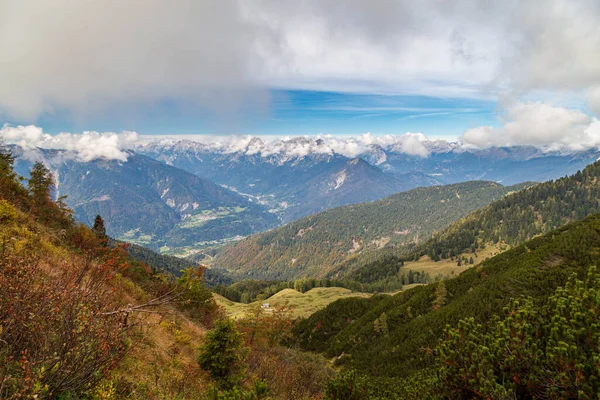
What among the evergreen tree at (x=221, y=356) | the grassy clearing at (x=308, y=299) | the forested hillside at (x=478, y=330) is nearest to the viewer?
the forested hillside at (x=478, y=330)

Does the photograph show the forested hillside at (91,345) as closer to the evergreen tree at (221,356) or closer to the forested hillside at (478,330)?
the evergreen tree at (221,356)

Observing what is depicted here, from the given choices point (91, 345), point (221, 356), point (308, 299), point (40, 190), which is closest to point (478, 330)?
point (91, 345)

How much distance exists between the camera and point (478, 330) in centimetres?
986

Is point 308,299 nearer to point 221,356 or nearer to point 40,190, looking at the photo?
point 40,190

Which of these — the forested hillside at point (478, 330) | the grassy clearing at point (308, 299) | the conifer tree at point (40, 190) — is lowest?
the grassy clearing at point (308, 299)

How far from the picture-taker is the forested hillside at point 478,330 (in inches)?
285

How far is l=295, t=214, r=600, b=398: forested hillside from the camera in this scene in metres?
7.25

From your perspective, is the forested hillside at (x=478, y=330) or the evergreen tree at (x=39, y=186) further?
the evergreen tree at (x=39, y=186)

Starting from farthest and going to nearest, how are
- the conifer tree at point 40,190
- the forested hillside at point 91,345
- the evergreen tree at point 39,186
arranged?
the evergreen tree at point 39,186 → the conifer tree at point 40,190 → the forested hillside at point 91,345

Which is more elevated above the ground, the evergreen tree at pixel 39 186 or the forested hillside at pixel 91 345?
the evergreen tree at pixel 39 186

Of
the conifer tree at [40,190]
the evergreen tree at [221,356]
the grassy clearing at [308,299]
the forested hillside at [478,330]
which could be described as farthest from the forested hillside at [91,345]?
the grassy clearing at [308,299]

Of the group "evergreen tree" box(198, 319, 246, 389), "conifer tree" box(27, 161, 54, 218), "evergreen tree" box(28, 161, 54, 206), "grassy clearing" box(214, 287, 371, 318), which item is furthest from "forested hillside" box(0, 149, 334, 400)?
"grassy clearing" box(214, 287, 371, 318)

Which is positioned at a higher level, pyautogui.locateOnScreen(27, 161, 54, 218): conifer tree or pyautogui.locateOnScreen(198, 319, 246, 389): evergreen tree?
pyautogui.locateOnScreen(27, 161, 54, 218): conifer tree

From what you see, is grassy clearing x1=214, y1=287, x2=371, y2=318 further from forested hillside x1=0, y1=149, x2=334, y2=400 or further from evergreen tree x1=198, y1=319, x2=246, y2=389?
forested hillside x1=0, y1=149, x2=334, y2=400
